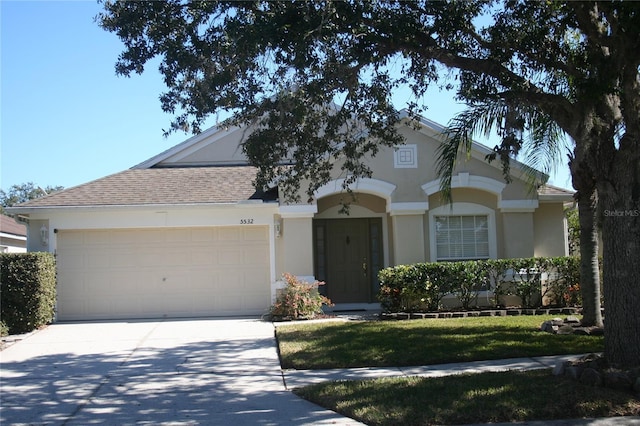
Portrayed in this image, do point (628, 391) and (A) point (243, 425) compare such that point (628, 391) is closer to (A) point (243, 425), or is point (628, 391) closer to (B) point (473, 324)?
(A) point (243, 425)

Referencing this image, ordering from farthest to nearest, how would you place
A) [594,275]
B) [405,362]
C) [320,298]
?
1. [320,298]
2. [594,275]
3. [405,362]

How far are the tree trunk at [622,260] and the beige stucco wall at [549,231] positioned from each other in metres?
8.16

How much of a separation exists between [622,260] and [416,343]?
3.85 meters

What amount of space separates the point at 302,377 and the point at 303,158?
338 centimetres

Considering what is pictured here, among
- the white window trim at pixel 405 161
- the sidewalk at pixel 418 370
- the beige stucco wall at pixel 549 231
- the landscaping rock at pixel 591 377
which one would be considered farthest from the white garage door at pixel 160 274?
the landscaping rock at pixel 591 377

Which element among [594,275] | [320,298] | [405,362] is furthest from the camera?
→ [320,298]

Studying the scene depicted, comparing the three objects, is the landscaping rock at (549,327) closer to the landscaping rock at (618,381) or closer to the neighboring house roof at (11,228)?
the landscaping rock at (618,381)

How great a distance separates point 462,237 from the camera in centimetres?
1538

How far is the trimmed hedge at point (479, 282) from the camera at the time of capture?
45.1 ft

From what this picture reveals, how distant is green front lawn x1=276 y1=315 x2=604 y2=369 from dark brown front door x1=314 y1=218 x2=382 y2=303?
3.02 metres

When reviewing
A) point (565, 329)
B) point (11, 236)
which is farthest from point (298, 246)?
point (11, 236)

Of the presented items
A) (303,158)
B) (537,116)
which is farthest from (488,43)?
(303,158)

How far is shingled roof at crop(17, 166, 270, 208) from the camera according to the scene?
14875 mm

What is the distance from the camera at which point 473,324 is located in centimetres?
1223
